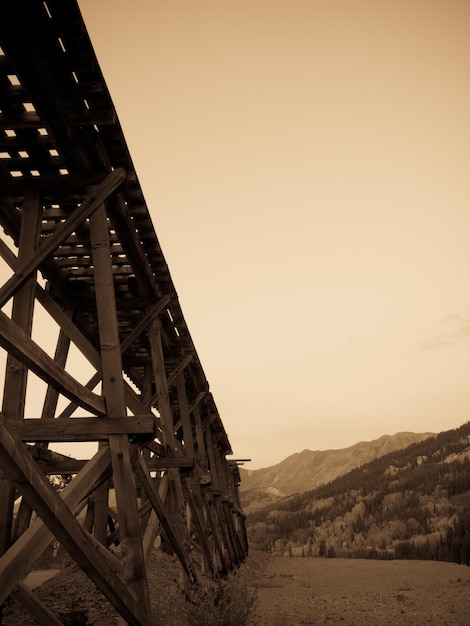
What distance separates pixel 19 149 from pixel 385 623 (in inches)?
312

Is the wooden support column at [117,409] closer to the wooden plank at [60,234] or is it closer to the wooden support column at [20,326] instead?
the wooden plank at [60,234]

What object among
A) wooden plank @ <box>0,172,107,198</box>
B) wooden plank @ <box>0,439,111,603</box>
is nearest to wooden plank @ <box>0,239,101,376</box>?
wooden plank @ <box>0,172,107,198</box>

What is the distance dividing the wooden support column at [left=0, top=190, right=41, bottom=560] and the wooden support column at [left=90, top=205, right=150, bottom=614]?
495mm

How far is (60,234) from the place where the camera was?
3.52 meters

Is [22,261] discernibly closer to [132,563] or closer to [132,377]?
[132,563]

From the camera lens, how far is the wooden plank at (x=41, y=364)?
252 cm

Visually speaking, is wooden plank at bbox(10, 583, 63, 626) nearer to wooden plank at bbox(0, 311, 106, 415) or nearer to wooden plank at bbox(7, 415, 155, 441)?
wooden plank at bbox(7, 415, 155, 441)

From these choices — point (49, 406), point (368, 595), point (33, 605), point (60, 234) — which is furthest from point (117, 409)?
point (368, 595)

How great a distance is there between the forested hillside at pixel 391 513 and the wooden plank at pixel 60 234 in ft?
50.9

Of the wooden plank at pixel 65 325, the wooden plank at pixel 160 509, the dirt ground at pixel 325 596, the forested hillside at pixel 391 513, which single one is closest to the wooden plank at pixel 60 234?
the wooden plank at pixel 65 325

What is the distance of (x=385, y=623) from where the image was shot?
6.95 m

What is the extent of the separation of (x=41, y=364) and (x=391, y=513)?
2449 cm

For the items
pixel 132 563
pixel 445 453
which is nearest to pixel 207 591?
pixel 132 563

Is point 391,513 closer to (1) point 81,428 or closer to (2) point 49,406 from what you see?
(2) point 49,406
